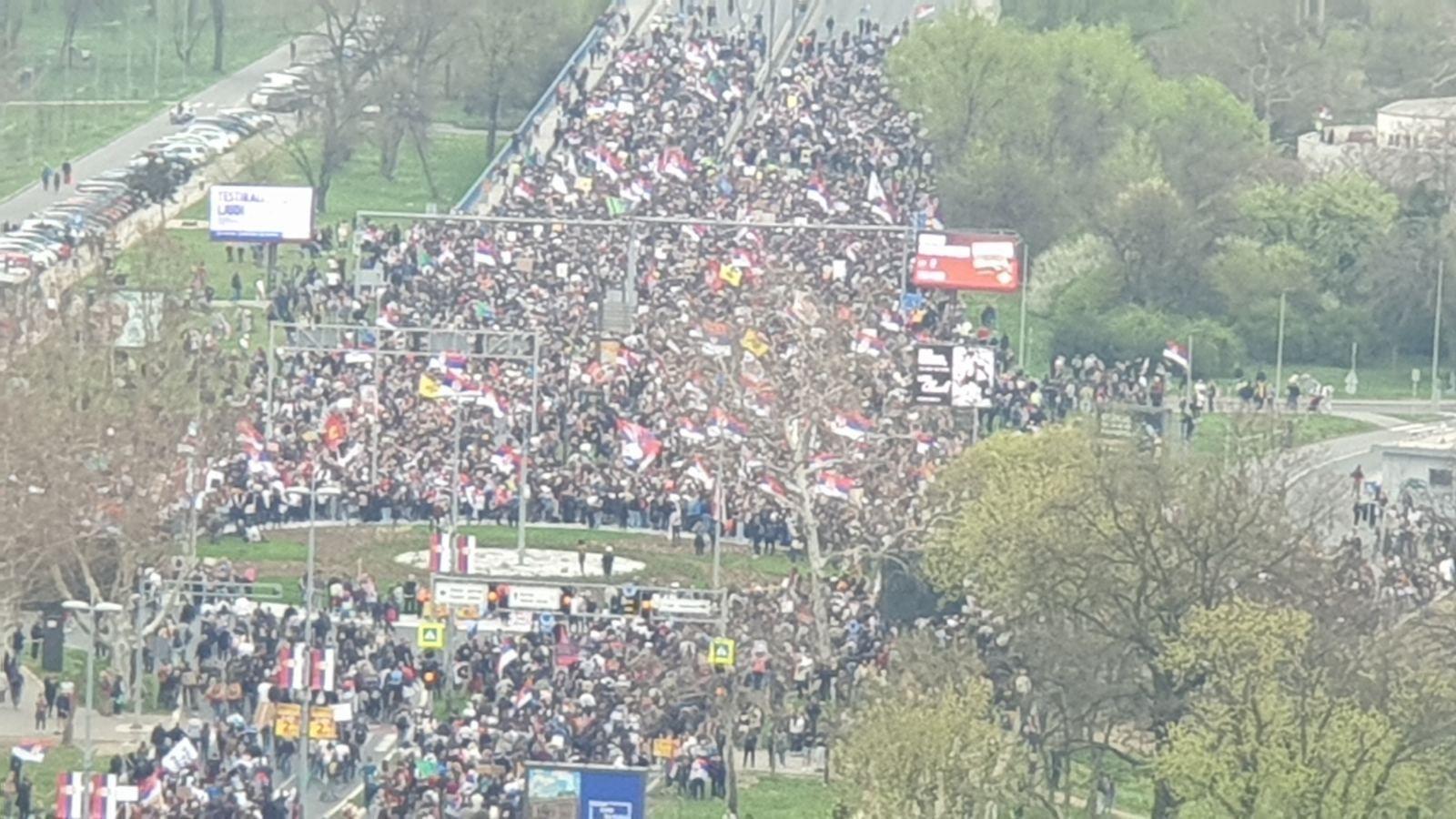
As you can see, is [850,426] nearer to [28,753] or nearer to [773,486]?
[773,486]

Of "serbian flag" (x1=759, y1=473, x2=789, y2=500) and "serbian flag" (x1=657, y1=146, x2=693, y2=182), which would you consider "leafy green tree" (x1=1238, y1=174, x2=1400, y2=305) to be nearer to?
"serbian flag" (x1=657, y1=146, x2=693, y2=182)

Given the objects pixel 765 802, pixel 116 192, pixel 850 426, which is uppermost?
pixel 116 192

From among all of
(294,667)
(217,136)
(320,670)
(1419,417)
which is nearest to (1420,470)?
(1419,417)

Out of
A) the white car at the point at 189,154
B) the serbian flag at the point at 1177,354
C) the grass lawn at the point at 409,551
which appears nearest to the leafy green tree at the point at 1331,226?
the serbian flag at the point at 1177,354

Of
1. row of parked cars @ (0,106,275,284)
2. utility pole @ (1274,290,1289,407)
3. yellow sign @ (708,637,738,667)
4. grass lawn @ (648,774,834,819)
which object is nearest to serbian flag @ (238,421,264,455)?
yellow sign @ (708,637,738,667)

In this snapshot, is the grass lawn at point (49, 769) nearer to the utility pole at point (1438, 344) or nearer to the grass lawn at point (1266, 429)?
the grass lawn at point (1266, 429)

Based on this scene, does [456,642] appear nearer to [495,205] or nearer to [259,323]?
[259,323]
